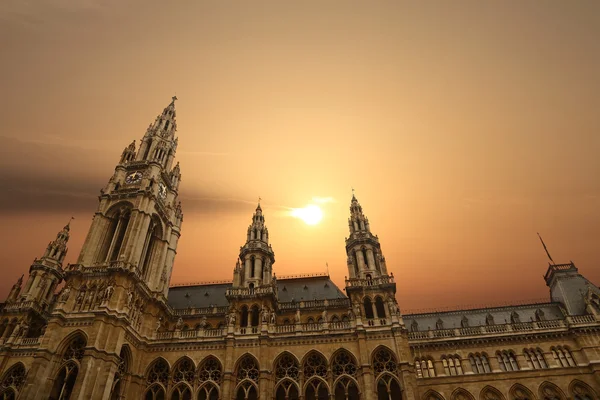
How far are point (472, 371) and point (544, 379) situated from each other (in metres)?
5.92

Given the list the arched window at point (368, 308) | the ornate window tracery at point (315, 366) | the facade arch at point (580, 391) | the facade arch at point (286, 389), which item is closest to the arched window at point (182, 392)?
the facade arch at point (286, 389)

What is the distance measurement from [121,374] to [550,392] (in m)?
37.4

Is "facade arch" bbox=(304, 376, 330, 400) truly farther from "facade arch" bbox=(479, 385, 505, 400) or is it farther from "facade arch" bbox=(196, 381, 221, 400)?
"facade arch" bbox=(479, 385, 505, 400)

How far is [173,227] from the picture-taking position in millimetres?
45094

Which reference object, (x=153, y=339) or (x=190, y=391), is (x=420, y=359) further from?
(x=153, y=339)

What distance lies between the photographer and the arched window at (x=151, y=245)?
38.6 meters

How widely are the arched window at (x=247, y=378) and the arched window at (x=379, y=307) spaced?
38.6 ft

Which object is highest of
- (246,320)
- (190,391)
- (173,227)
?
(173,227)

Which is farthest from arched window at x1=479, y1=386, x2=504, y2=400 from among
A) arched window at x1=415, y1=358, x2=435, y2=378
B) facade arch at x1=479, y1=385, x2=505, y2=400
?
arched window at x1=415, y1=358, x2=435, y2=378

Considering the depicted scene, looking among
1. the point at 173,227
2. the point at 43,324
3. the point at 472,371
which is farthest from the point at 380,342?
the point at 43,324

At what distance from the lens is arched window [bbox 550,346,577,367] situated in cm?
3362

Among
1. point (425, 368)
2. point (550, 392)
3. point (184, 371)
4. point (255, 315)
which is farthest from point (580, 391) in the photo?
point (184, 371)

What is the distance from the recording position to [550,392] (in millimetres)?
32438

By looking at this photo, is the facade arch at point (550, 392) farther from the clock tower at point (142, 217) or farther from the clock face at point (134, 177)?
the clock face at point (134, 177)
